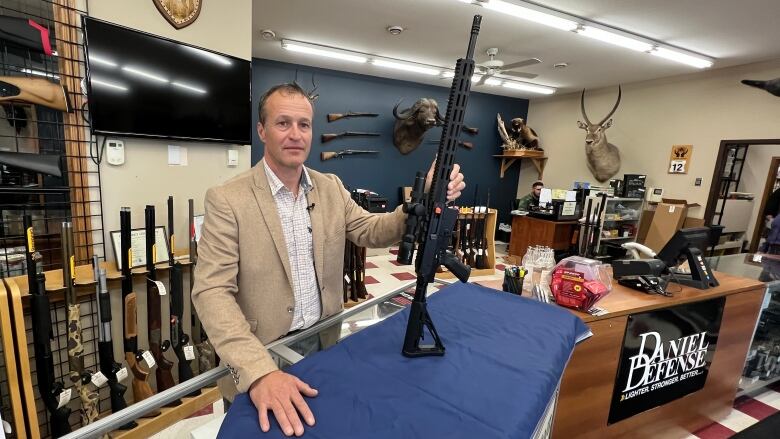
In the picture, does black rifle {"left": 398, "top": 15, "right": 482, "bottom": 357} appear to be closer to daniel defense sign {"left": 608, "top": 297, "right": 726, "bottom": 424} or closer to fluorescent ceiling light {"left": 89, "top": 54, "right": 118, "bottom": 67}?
daniel defense sign {"left": 608, "top": 297, "right": 726, "bottom": 424}

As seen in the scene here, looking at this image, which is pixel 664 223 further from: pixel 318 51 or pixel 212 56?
pixel 212 56

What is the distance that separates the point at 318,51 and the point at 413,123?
6.31 feet

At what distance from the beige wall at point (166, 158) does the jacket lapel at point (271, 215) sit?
1364mm

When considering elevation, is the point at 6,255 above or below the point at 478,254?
above

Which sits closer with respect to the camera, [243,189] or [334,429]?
[334,429]

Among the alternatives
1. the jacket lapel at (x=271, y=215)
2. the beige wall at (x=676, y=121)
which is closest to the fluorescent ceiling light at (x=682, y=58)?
the beige wall at (x=676, y=121)

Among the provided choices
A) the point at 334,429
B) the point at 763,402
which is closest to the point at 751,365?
the point at 763,402

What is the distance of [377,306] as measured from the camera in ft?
4.57

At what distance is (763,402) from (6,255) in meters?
4.68

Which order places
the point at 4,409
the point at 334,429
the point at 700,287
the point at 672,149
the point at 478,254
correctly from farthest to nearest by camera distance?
1. the point at 672,149
2. the point at 478,254
3. the point at 700,287
4. the point at 4,409
5. the point at 334,429

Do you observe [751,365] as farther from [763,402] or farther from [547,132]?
[547,132]

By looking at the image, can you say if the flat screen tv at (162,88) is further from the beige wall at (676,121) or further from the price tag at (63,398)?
the beige wall at (676,121)

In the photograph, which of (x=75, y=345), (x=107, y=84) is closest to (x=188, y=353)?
(x=75, y=345)

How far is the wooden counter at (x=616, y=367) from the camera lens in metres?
1.49
